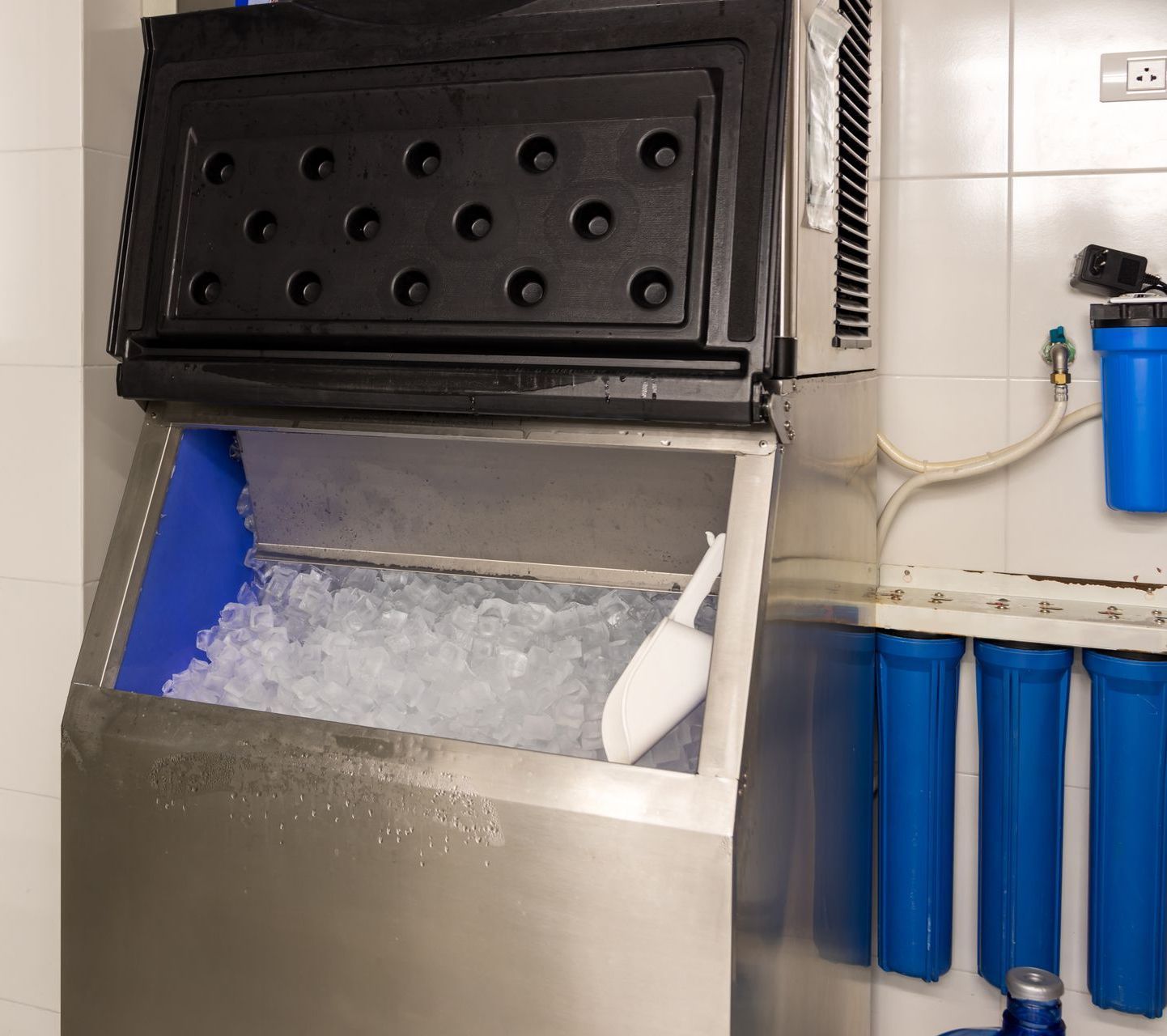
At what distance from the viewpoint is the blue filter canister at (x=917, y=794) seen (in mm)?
1690

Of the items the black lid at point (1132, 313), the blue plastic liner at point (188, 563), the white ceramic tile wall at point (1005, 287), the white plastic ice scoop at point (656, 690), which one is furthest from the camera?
the white ceramic tile wall at point (1005, 287)

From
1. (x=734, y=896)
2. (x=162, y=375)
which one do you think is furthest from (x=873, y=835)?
(x=162, y=375)

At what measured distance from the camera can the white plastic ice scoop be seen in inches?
42.4

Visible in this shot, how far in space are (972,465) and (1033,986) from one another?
29.9 inches

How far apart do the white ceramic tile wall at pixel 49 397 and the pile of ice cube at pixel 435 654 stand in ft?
0.84

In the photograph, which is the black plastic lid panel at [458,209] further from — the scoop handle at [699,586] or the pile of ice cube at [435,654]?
the pile of ice cube at [435,654]

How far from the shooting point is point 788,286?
3.45 feet

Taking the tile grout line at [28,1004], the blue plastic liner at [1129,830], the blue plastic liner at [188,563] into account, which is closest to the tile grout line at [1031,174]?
the blue plastic liner at [1129,830]

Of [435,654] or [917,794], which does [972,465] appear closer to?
[917,794]

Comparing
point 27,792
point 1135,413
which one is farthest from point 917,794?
point 27,792

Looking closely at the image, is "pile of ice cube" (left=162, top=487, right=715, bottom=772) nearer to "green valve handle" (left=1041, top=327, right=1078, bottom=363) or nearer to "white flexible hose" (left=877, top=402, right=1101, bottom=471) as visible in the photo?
"white flexible hose" (left=877, top=402, right=1101, bottom=471)

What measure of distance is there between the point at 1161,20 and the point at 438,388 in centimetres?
121

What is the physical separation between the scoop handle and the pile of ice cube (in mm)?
116

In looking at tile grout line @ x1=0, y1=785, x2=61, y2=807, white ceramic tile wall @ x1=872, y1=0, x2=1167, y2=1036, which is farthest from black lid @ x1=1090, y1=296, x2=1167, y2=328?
tile grout line @ x1=0, y1=785, x2=61, y2=807
